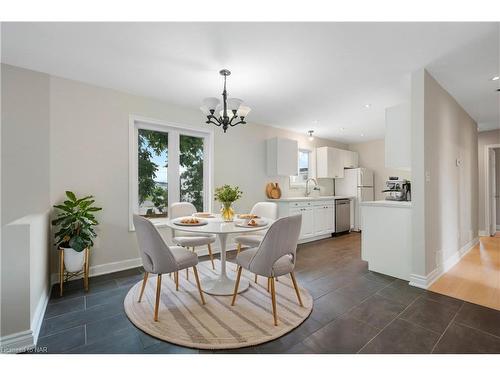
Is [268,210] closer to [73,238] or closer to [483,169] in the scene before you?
[73,238]

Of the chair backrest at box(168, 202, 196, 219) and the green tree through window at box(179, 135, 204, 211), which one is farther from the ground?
the green tree through window at box(179, 135, 204, 211)

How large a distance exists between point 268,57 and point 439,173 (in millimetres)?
2458

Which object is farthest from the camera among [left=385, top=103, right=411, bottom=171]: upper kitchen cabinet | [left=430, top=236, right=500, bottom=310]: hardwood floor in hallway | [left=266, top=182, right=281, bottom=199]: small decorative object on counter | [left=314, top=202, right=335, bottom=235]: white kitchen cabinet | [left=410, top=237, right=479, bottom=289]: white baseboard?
[left=314, top=202, right=335, bottom=235]: white kitchen cabinet

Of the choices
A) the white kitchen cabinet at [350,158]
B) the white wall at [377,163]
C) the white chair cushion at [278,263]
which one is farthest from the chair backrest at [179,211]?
the white wall at [377,163]

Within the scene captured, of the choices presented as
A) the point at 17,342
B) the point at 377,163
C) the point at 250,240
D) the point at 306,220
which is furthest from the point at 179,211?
the point at 377,163

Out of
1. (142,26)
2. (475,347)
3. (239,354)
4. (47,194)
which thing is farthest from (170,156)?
(475,347)

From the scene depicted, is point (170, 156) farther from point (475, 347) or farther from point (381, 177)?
point (381, 177)

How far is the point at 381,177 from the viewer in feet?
19.9

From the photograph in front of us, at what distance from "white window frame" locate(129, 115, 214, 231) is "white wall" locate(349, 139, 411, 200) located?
4513 mm

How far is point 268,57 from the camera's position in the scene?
2.25m

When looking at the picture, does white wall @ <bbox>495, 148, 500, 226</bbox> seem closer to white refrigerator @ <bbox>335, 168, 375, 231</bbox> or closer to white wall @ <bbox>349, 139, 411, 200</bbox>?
white wall @ <bbox>349, 139, 411, 200</bbox>

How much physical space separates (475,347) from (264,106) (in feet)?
11.2

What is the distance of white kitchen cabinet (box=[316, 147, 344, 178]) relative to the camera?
560cm

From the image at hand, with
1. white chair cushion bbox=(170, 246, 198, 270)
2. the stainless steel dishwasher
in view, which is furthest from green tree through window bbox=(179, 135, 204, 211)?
the stainless steel dishwasher
